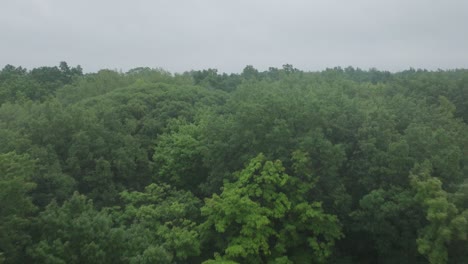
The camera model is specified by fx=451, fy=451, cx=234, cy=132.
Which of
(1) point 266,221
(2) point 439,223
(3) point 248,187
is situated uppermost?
(3) point 248,187

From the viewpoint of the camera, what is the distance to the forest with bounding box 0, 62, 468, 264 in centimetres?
1453

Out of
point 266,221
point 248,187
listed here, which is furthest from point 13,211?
point 266,221

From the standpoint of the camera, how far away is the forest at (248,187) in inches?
572

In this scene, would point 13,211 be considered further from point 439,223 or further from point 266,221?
point 439,223

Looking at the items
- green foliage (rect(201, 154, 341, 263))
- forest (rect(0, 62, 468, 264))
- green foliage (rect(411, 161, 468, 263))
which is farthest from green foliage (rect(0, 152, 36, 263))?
green foliage (rect(411, 161, 468, 263))

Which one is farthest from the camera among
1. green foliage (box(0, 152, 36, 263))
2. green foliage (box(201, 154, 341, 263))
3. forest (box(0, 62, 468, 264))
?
green foliage (box(201, 154, 341, 263))

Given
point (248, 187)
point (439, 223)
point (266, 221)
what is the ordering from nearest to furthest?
1. point (439, 223)
2. point (266, 221)
3. point (248, 187)

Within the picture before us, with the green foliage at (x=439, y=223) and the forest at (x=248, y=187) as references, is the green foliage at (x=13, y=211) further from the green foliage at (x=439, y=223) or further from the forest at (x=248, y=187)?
the green foliage at (x=439, y=223)

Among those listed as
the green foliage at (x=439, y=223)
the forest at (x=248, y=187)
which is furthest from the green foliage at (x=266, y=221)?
the green foliage at (x=439, y=223)

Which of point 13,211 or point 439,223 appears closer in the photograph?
point 439,223

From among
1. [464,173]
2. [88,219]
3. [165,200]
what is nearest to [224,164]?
[165,200]

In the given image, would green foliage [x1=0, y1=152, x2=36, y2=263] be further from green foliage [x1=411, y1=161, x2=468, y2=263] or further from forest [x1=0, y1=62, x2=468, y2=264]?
green foliage [x1=411, y1=161, x2=468, y2=263]

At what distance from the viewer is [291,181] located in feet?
61.5

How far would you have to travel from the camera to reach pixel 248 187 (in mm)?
18344
